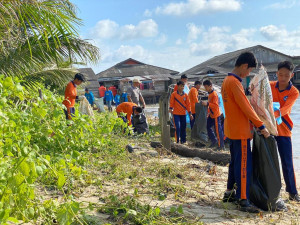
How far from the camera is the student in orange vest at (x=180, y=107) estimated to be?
311 inches

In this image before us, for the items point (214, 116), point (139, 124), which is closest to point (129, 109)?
point (139, 124)

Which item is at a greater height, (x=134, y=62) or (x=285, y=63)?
(x=134, y=62)

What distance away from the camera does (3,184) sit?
2125 millimetres

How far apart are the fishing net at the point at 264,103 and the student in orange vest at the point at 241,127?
0.53ft

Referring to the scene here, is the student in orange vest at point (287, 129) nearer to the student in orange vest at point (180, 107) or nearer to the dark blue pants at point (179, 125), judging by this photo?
the student in orange vest at point (180, 107)

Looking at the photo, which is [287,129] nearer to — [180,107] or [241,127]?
[241,127]

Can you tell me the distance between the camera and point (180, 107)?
795 centimetres

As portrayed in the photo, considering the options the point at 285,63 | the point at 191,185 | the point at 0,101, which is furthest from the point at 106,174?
the point at 285,63

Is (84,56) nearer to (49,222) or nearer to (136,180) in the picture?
(136,180)

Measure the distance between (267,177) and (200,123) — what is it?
552 cm

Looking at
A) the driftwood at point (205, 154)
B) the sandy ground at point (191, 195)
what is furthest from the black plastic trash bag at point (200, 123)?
the sandy ground at point (191, 195)

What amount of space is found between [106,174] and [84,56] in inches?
131

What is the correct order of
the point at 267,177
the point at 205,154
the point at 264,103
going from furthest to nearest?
the point at 205,154, the point at 264,103, the point at 267,177

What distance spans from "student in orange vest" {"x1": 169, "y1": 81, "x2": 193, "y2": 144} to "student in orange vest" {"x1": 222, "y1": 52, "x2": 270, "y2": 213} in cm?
438
